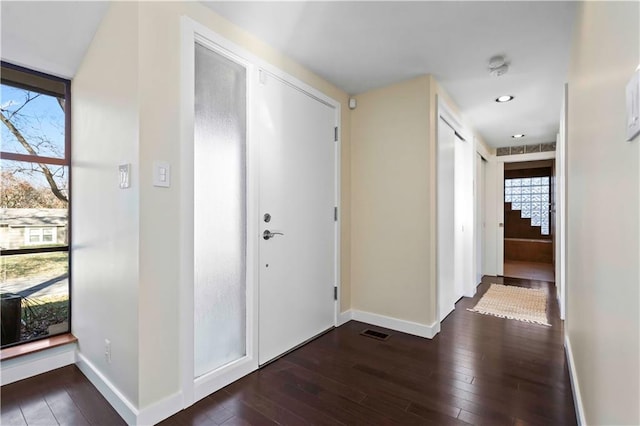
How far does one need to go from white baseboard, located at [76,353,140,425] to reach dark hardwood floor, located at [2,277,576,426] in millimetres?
41

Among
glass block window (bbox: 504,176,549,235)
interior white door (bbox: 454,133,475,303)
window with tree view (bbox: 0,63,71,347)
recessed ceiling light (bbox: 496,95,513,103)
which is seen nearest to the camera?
window with tree view (bbox: 0,63,71,347)

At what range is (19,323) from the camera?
2.24 m

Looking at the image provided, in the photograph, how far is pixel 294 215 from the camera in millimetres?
2598

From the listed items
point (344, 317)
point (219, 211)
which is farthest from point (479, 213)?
point (219, 211)

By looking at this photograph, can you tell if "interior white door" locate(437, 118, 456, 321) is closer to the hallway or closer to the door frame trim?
the door frame trim

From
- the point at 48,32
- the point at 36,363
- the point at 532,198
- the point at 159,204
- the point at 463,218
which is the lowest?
the point at 36,363

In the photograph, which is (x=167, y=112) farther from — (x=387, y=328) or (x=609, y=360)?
(x=387, y=328)

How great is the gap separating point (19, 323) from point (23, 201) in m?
0.89

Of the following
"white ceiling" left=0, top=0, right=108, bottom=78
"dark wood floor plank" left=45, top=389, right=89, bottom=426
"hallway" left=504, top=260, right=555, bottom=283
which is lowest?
"hallway" left=504, top=260, right=555, bottom=283

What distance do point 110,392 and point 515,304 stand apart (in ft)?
13.6

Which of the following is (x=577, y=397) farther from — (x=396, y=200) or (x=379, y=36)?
(x=379, y=36)

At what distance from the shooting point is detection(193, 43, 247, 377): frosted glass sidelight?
6.27ft

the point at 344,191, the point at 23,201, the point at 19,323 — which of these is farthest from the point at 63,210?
the point at 344,191

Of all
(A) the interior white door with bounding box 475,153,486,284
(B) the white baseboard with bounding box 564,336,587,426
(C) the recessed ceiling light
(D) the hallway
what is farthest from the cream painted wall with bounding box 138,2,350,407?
(D) the hallway
